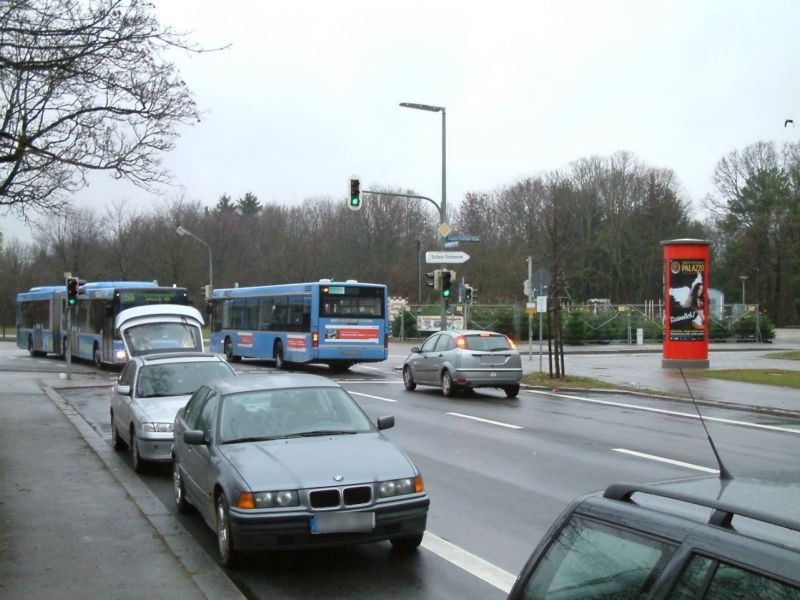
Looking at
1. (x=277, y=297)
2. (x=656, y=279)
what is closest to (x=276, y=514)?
(x=277, y=297)

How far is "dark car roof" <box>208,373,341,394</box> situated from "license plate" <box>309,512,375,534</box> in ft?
6.59

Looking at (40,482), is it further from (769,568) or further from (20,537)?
(769,568)

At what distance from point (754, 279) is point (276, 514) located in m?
75.0

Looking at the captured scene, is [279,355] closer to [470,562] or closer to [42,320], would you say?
[42,320]

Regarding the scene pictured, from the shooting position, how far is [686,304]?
28.0m

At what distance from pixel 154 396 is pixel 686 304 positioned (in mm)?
20111

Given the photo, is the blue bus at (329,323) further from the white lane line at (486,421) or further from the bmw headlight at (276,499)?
the bmw headlight at (276,499)

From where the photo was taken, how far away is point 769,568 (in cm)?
220

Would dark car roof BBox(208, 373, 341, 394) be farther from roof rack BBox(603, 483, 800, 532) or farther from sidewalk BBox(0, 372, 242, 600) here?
roof rack BBox(603, 483, 800, 532)

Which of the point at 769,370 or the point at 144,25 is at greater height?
the point at 144,25

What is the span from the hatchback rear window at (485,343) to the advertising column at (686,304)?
8.90m

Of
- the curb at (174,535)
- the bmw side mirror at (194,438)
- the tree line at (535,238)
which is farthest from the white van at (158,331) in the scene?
the tree line at (535,238)

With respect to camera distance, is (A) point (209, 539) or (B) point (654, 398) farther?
(B) point (654, 398)

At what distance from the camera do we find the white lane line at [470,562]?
21.5ft
